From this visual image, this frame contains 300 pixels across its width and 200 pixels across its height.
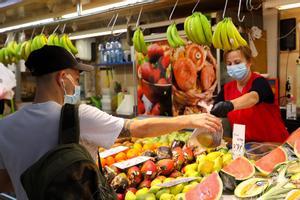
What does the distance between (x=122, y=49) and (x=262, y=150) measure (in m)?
A: 4.39

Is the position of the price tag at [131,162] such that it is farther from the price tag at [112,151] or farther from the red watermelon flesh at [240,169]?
the red watermelon flesh at [240,169]

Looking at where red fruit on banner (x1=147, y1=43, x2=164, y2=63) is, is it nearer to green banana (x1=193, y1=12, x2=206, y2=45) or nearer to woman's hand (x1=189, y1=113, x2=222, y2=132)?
green banana (x1=193, y1=12, x2=206, y2=45)

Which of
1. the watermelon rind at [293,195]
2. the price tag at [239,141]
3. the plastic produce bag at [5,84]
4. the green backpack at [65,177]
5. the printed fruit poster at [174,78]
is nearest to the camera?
the green backpack at [65,177]

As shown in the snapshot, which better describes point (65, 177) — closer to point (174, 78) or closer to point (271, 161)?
point (271, 161)

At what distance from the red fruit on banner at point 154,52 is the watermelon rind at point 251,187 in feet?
11.6

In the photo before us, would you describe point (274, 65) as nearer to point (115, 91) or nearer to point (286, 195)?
point (115, 91)

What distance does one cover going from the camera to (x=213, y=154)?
215 centimetres

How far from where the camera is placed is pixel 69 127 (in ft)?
4.69

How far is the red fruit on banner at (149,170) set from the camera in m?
2.00

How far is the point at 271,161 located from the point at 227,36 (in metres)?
1.00

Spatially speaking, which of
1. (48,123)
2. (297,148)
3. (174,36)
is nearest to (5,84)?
(174,36)

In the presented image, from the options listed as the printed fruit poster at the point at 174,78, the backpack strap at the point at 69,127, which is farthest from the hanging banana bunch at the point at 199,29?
the printed fruit poster at the point at 174,78

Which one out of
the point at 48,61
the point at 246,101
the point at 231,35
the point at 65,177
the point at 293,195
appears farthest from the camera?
the point at 246,101

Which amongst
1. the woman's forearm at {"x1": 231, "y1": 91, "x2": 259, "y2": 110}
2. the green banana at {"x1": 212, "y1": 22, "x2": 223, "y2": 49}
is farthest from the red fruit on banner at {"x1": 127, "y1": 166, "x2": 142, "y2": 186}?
the green banana at {"x1": 212, "y1": 22, "x2": 223, "y2": 49}
